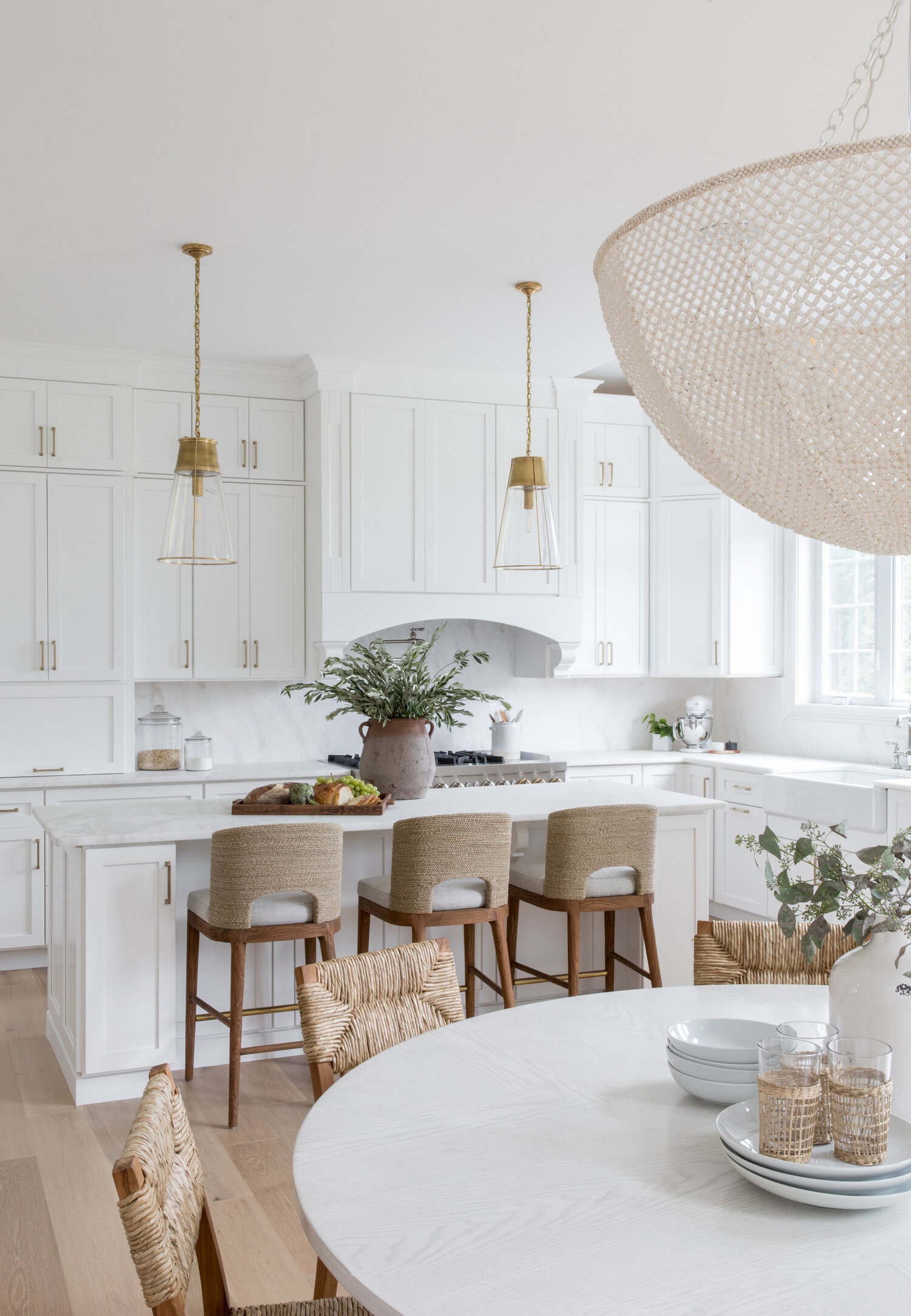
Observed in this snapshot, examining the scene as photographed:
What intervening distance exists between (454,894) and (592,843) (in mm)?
461

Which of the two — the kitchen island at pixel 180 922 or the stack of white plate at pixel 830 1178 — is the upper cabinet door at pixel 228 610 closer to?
the kitchen island at pixel 180 922

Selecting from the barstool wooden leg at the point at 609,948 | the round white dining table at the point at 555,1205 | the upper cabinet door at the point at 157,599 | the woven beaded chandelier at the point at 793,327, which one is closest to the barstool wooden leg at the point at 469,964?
the barstool wooden leg at the point at 609,948

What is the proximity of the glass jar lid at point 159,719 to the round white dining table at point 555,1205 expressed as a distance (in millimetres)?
3839

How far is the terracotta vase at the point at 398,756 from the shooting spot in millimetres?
3984

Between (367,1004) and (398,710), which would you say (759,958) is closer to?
(367,1004)

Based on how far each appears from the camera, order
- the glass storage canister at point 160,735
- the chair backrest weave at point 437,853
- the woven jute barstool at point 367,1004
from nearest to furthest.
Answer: the woven jute barstool at point 367,1004, the chair backrest weave at point 437,853, the glass storage canister at point 160,735

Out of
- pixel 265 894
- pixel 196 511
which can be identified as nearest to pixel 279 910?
pixel 265 894

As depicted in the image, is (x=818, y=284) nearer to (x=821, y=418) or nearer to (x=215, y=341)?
(x=821, y=418)

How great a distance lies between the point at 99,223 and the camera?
3.62 metres

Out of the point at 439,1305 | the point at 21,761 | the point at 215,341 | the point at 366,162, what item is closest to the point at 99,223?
the point at 366,162

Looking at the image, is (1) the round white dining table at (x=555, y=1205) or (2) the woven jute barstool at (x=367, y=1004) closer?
(1) the round white dining table at (x=555, y=1205)

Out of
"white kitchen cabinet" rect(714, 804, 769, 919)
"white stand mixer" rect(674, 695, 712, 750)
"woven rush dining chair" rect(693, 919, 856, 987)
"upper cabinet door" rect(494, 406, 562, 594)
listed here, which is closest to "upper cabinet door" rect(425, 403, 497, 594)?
"upper cabinet door" rect(494, 406, 562, 594)

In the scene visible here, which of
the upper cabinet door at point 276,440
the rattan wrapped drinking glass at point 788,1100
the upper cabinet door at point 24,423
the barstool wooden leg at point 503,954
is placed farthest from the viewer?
the upper cabinet door at point 276,440

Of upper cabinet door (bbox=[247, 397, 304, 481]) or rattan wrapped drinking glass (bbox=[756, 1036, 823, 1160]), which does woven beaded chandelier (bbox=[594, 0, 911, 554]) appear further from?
upper cabinet door (bbox=[247, 397, 304, 481])
